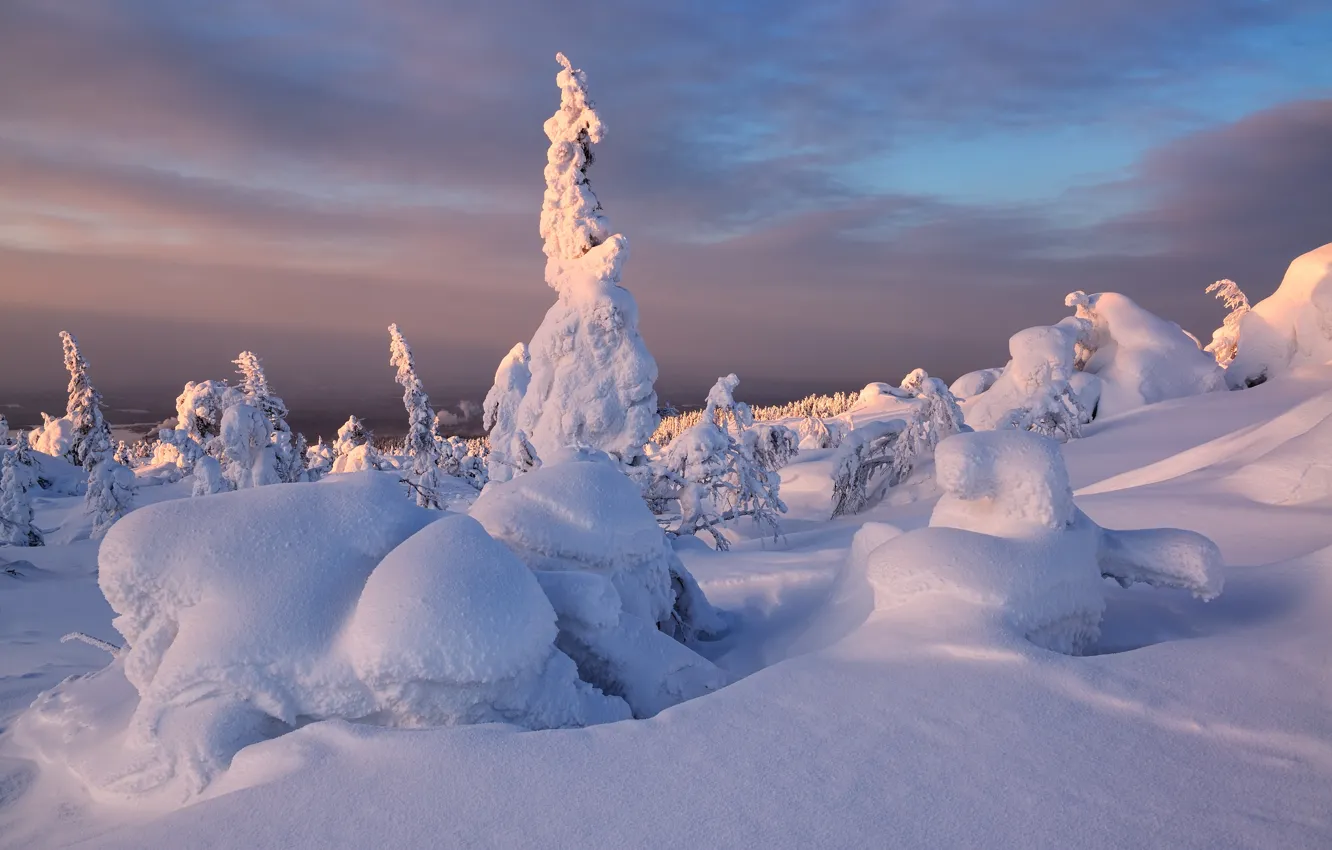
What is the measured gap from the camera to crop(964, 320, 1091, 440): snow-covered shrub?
20094 millimetres

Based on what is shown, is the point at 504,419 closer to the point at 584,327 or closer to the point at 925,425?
the point at 584,327

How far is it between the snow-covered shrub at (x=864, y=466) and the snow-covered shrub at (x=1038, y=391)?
363 cm

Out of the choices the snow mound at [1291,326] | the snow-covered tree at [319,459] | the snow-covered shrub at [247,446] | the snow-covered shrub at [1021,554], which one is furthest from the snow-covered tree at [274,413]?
the snow mound at [1291,326]

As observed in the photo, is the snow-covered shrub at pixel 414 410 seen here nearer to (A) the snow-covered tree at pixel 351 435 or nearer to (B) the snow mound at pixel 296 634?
(A) the snow-covered tree at pixel 351 435

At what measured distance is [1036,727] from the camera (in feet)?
11.8

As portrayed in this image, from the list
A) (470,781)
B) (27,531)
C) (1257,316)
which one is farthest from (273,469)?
(1257,316)

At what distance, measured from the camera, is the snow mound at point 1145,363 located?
865 inches

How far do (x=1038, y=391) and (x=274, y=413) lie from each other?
2010cm

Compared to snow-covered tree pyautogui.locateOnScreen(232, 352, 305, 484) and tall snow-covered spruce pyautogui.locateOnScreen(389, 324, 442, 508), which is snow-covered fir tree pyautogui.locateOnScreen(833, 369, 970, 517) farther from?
snow-covered tree pyautogui.locateOnScreen(232, 352, 305, 484)

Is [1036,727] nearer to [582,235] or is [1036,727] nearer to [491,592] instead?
[491,592]

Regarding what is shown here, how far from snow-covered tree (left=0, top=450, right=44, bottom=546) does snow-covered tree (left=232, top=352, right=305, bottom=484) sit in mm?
6232

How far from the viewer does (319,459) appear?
90.0 feet

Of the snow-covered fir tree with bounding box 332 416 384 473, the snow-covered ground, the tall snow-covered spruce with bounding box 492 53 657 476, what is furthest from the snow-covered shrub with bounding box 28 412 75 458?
Answer: the snow-covered ground

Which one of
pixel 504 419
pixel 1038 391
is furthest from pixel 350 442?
pixel 1038 391
